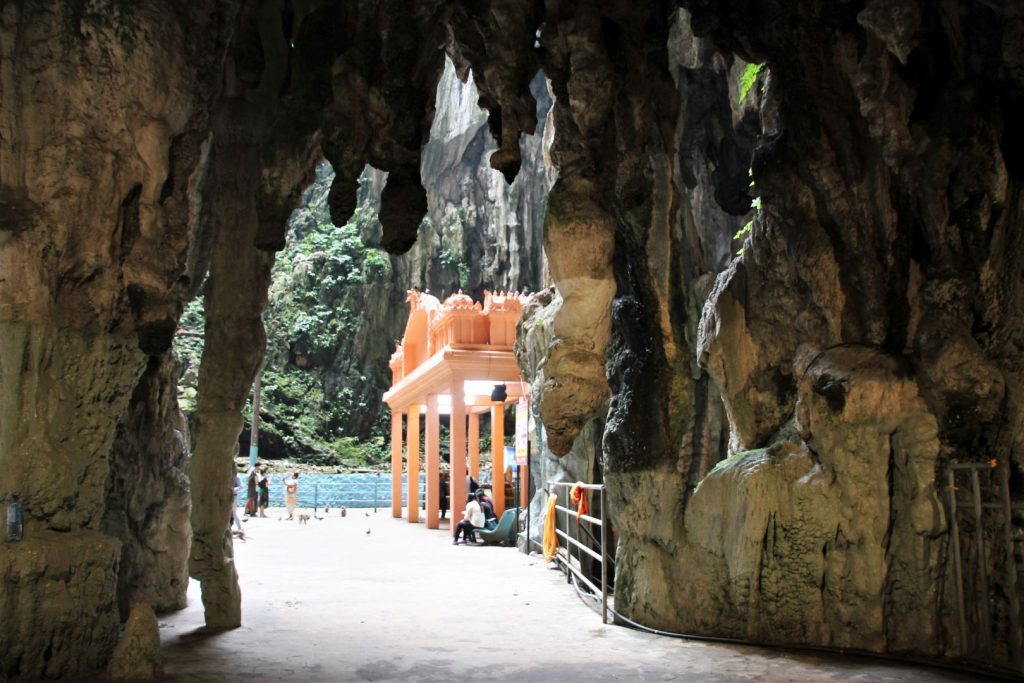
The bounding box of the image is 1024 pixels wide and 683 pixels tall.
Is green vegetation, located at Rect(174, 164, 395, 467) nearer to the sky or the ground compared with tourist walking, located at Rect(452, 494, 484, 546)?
nearer to the sky

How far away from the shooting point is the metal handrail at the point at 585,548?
844 centimetres

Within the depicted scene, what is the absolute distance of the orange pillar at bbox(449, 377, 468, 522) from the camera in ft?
54.4

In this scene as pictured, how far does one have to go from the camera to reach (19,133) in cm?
599

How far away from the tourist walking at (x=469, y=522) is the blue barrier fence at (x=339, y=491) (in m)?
11.3

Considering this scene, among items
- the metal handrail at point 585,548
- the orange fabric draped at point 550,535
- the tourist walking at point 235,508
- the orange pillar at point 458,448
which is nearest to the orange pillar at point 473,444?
the orange pillar at point 458,448

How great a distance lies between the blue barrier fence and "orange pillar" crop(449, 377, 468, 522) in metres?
10.5

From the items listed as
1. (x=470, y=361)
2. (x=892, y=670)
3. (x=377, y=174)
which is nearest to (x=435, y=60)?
(x=892, y=670)

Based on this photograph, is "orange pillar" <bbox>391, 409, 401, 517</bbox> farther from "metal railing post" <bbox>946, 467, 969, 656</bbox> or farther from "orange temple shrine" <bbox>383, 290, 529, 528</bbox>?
"metal railing post" <bbox>946, 467, 969, 656</bbox>

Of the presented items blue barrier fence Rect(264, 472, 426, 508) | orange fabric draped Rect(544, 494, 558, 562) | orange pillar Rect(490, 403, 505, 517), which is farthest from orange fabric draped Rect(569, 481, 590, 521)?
blue barrier fence Rect(264, 472, 426, 508)

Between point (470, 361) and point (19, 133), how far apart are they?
11.2 metres

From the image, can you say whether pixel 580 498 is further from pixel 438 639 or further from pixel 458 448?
pixel 458 448

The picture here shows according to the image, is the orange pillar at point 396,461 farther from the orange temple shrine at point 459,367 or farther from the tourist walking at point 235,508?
the tourist walking at point 235,508

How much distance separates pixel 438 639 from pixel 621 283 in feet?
12.9

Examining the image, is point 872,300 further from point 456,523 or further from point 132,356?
point 456,523
